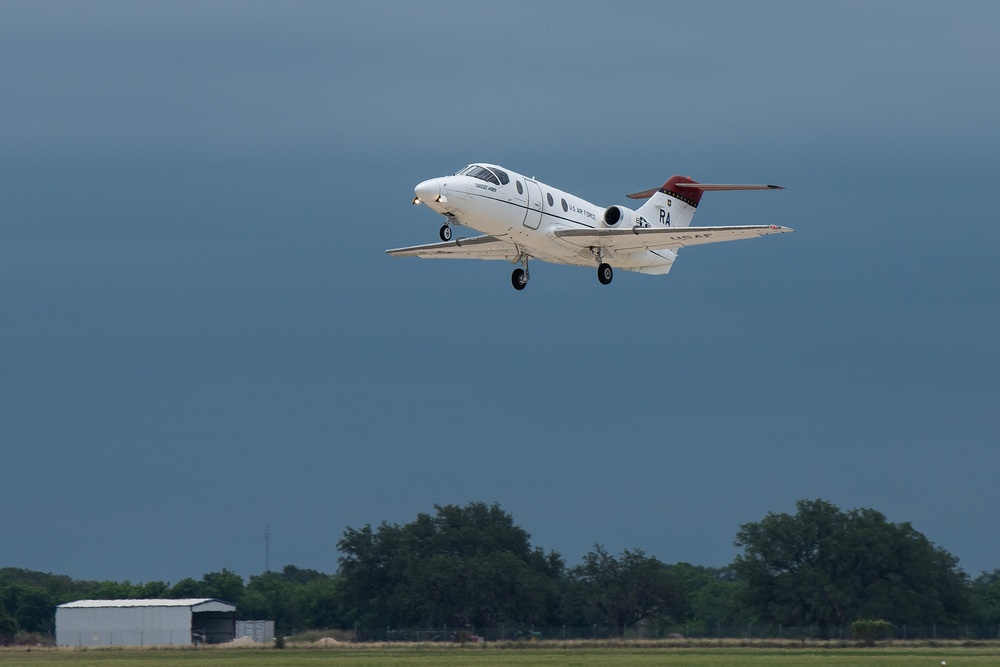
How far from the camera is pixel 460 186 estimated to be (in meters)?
48.8

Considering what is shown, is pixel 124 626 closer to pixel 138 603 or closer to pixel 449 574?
pixel 138 603

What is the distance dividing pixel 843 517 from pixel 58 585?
58.8m

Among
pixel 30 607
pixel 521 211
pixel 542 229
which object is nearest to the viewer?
pixel 521 211

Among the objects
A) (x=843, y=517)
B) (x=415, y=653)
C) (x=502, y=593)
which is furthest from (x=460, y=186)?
(x=843, y=517)

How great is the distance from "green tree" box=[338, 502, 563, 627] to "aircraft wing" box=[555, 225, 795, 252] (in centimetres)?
3647

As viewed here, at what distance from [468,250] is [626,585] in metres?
38.0

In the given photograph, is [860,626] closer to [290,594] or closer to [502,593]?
[502,593]

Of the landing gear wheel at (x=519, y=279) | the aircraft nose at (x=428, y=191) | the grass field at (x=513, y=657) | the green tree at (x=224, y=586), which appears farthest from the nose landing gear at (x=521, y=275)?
the green tree at (x=224, y=586)

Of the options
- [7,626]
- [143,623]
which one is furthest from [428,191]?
[7,626]

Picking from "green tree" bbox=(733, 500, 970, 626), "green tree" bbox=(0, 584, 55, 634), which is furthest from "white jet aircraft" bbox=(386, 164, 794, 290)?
"green tree" bbox=(0, 584, 55, 634)

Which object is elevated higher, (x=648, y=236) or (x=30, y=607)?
(x=648, y=236)

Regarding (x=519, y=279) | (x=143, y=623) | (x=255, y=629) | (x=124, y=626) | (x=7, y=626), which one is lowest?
(x=255, y=629)

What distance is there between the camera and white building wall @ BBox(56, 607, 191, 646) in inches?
3123

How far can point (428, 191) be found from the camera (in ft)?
158
